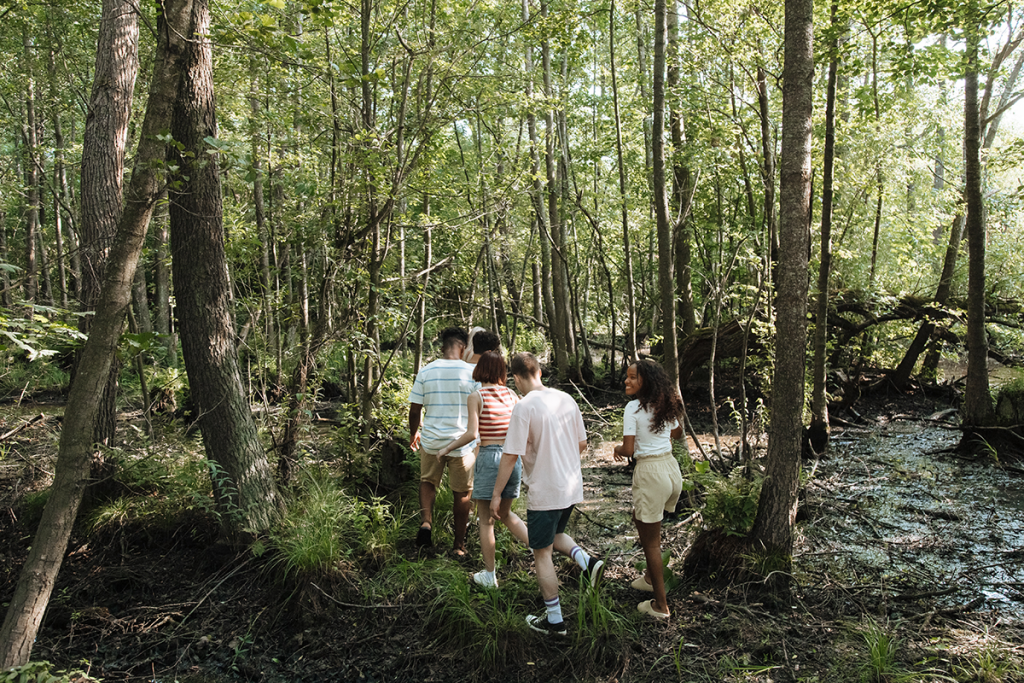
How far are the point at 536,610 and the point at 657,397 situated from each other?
1.71m

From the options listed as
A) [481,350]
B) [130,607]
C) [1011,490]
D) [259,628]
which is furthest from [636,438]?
[1011,490]

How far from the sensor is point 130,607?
4.77m

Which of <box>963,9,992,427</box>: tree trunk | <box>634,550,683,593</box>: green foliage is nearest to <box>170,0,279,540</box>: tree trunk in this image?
<box>634,550,683,593</box>: green foliage

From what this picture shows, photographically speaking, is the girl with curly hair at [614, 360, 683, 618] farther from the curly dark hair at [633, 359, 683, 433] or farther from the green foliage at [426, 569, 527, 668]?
the green foliage at [426, 569, 527, 668]

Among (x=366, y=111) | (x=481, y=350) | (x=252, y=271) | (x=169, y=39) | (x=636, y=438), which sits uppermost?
(x=366, y=111)

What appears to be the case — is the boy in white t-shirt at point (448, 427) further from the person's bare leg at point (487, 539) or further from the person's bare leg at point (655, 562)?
the person's bare leg at point (655, 562)

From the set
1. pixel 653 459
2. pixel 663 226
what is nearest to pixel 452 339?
pixel 653 459

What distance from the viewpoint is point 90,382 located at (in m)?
3.21

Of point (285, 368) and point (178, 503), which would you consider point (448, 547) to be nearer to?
point (178, 503)

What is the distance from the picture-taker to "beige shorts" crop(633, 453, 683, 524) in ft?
13.8

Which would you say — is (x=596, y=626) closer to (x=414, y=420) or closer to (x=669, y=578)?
(x=669, y=578)

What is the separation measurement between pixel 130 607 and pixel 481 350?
3.35 metres

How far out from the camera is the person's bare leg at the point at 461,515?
5246 millimetres

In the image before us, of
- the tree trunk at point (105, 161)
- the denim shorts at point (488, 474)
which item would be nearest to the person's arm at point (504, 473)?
the denim shorts at point (488, 474)
